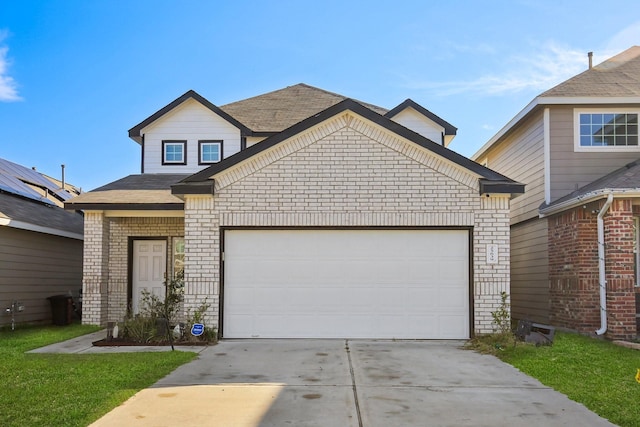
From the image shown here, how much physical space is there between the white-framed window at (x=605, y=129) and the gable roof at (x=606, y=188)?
0.59 m

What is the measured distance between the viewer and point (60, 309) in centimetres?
1579

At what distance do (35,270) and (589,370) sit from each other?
13.3m

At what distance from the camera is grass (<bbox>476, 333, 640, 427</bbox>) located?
22.5 feet

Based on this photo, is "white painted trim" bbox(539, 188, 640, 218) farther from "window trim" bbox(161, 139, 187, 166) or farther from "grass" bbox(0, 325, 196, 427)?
"window trim" bbox(161, 139, 187, 166)

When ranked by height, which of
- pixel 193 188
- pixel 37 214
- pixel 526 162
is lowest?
pixel 37 214

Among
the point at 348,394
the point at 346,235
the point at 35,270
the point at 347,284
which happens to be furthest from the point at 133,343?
the point at 35,270

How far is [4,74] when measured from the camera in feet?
73.7

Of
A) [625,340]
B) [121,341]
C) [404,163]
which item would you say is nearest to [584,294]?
[625,340]

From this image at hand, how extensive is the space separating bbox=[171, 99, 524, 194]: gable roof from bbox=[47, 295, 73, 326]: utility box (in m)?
5.76

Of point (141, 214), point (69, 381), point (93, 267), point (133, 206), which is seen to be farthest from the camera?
point (141, 214)

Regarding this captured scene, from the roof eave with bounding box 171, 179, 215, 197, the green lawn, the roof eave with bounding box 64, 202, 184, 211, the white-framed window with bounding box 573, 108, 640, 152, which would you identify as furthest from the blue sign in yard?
the white-framed window with bounding box 573, 108, 640, 152

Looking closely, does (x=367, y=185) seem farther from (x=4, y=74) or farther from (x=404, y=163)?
(x=4, y=74)

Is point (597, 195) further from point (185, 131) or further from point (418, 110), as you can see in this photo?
point (185, 131)

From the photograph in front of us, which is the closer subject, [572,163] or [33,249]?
[572,163]
